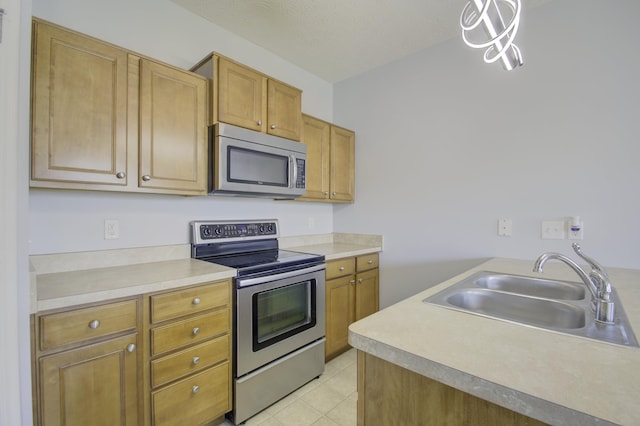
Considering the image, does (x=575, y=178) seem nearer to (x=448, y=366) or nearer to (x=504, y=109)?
(x=504, y=109)

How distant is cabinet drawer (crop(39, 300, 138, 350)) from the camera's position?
1.09 meters

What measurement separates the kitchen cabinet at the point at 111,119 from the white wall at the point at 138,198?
0.90 feet

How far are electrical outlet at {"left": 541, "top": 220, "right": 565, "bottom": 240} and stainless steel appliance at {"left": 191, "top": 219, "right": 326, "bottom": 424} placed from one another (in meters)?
1.53

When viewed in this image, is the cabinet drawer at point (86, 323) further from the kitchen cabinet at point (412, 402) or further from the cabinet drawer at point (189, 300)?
the kitchen cabinet at point (412, 402)

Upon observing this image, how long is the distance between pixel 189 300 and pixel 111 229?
0.69m

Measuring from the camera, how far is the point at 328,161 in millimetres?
2703

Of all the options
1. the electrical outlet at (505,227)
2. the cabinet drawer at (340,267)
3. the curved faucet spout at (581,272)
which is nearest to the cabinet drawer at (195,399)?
the cabinet drawer at (340,267)

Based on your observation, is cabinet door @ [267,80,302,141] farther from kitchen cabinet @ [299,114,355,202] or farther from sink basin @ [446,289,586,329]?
sink basin @ [446,289,586,329]

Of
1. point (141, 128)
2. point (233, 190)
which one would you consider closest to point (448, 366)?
point (233, 190)

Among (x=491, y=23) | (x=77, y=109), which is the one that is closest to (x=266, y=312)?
(x=77, y=109)

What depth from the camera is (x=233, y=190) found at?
6.12 feet

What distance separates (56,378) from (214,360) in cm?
65

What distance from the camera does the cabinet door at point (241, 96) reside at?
6.00ft

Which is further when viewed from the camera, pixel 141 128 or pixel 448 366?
pixel 141 128
